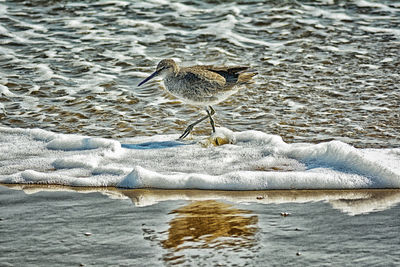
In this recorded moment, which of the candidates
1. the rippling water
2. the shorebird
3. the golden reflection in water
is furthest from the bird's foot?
the golden reflection in water

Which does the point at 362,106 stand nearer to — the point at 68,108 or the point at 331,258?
the point at 68,108

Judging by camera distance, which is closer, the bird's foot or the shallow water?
the shallow water

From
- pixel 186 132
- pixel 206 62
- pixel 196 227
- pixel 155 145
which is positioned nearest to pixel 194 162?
pixel 155 145

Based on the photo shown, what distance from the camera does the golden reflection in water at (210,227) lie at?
372 centimetres

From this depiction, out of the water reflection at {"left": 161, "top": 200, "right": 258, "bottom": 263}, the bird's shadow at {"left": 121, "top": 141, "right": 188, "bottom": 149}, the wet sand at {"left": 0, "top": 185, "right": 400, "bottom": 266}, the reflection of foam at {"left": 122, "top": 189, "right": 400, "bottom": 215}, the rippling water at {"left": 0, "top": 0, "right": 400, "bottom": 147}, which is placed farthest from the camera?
the rippling water at {"left": 0, "top": 0, "right": 400, "bottom": 147}

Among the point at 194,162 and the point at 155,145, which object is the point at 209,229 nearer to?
the point at 194,162

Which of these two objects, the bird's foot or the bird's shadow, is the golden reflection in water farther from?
the bird's foot

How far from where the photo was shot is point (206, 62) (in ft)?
28.1

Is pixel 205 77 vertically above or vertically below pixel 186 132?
above

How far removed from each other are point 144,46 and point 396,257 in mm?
6284

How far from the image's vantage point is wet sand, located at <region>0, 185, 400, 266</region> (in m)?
3.53

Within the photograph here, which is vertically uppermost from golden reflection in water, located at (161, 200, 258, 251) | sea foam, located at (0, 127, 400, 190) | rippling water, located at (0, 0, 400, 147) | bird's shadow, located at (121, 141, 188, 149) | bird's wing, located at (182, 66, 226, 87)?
bird's wing, located at (182, 66, 226, 87)

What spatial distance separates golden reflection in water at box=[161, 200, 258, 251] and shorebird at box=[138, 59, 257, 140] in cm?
185

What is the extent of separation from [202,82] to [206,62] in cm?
247
